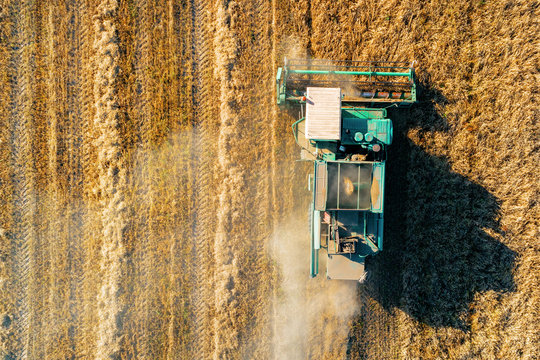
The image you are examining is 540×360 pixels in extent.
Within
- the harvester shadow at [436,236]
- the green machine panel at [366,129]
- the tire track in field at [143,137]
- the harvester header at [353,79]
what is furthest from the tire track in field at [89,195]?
the harvester shadow at [436,236]

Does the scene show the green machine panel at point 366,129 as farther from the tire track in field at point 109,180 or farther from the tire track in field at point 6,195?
the tire track in field at point 6,195

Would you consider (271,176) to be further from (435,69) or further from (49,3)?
(49,3)

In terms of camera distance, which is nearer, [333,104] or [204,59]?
[333,104]

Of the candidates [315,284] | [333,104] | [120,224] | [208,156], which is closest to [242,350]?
[315,284]

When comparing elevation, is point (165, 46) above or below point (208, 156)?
above

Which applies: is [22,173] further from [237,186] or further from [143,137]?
[237,186]

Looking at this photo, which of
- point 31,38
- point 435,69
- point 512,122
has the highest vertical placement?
point 31,38
